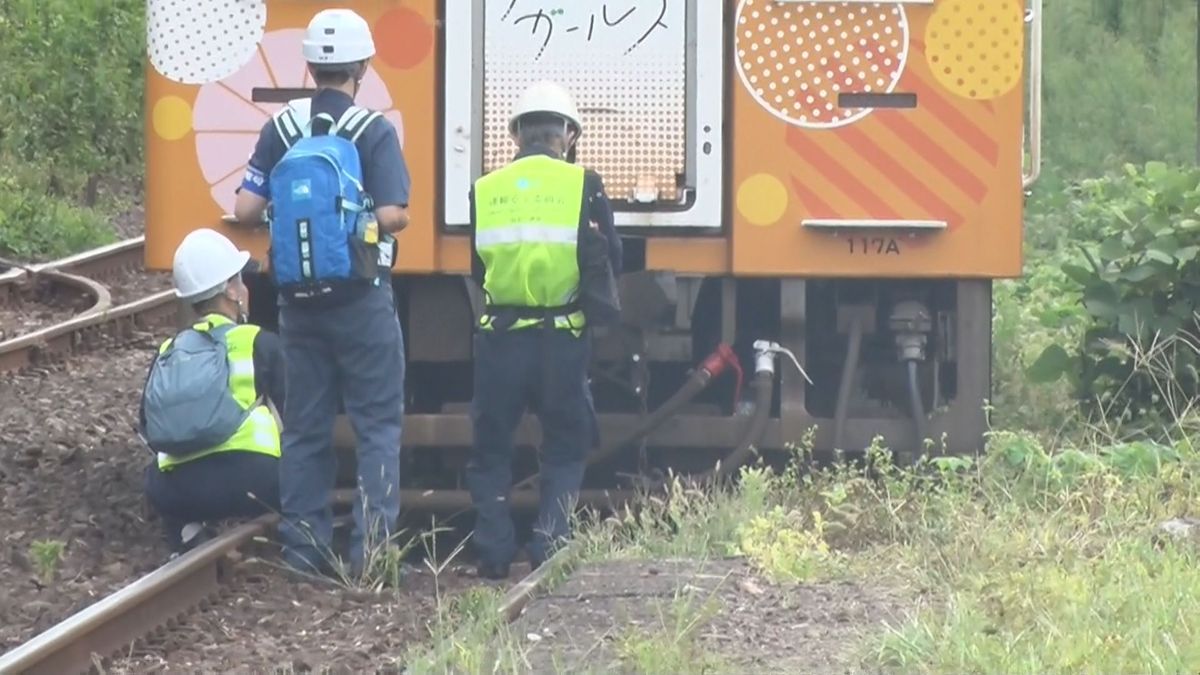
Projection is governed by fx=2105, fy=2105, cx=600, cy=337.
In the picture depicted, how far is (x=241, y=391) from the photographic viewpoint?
6977 mm

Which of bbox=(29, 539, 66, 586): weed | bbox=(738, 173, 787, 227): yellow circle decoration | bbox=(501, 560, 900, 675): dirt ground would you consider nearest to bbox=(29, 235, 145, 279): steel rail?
bbox=(29, 539, 66, 586): weed

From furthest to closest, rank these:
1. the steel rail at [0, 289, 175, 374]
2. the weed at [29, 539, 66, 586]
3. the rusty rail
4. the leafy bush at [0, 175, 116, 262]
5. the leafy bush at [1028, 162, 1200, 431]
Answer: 1. the leafy bush at [0, 175, 116, 262]
2. the steel rail at [0, 289, 175, 374]
3. the leafy bush at [1028, 162, 1200, 431]
4. the weed at [29, 539, 66, 586]
5. the rusty rail

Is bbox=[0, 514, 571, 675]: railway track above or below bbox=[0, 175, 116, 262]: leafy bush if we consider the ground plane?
below

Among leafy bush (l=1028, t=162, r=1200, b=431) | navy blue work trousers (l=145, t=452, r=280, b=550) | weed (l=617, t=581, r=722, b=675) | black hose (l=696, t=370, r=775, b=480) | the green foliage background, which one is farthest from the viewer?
the green foliage background

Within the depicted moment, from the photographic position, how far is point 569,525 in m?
6.98

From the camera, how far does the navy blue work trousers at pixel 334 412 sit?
6758mm

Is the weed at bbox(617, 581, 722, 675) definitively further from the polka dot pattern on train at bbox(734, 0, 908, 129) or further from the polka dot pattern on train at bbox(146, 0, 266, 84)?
the polka dot pattern on train at bbox(146, 0, 266, 84)

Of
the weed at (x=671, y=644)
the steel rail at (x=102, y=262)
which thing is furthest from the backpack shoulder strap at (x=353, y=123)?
the steel rail at (x=102, y=262)

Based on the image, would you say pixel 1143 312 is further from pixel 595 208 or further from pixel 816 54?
pixel 595 208

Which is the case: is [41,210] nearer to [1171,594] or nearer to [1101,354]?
[1101,354]

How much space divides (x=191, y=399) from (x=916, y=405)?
251 centimetres

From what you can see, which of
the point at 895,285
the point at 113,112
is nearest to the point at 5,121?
the point at 113,112

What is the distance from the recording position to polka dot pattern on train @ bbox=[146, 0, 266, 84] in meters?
7.04

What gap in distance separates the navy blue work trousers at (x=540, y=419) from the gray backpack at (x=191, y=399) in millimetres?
822
